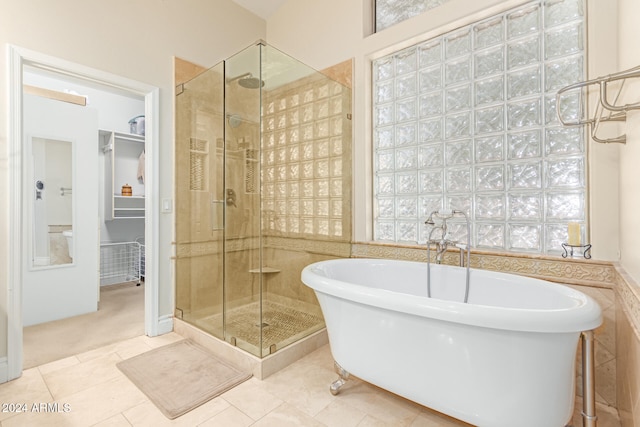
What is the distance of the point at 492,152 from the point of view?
6.23 ft

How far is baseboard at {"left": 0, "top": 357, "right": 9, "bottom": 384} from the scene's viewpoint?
173 centimetres

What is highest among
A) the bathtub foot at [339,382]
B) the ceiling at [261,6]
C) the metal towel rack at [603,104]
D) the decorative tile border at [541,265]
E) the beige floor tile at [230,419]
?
the ceiling at [261,6]

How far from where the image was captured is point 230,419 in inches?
56.9

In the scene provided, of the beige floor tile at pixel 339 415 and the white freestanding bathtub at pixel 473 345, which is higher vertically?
the white freestanding bathtub at pixel 473 345

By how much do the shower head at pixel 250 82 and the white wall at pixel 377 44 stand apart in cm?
82

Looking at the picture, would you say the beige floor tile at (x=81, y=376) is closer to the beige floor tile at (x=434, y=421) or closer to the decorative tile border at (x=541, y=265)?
the beige floor tile at (x=434, y=421)

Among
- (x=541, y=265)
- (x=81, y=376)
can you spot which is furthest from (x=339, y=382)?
(x=81, y=376)

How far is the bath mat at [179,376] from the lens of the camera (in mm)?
1570

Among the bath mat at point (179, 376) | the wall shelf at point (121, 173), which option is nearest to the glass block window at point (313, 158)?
the bath mat at point (179, 376)

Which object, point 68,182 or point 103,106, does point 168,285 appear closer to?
point 68,182

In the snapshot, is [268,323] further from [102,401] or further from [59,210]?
[59,210]

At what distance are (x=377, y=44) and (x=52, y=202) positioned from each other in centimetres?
335

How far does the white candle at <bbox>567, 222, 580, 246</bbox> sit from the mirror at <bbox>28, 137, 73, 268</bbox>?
3.95 metres

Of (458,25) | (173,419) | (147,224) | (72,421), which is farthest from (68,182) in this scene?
(458,25)
